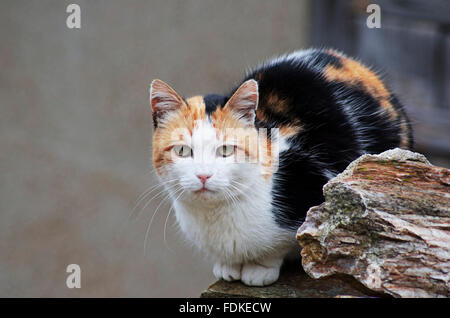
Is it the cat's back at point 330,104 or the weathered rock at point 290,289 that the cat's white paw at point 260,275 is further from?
the cat's back at point 330,104

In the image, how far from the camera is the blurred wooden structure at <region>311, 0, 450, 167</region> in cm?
486

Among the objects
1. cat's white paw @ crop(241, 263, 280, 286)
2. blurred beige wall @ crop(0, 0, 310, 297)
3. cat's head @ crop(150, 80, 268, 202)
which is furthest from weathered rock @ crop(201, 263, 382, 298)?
blurred beige wall @ crop(0, 0, 310, 297)

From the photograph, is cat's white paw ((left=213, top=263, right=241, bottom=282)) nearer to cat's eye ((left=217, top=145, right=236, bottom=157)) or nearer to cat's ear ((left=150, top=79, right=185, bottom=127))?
cat's eye ((left=217, top=145, right=236, bottom=157))

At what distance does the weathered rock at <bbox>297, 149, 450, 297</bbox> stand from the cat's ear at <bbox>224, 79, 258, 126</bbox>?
1.30 ft

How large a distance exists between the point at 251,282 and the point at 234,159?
0.45 meters

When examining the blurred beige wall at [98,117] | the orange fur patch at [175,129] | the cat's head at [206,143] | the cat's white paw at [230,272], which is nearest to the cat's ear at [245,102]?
the cat's head at [206,143]

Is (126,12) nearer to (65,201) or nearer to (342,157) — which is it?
(65,201)

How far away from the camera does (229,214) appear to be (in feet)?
6.98

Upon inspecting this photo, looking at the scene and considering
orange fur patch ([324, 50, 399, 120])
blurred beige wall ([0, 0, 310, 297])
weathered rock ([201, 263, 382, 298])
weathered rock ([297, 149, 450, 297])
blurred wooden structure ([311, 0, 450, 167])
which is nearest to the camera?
weathered rock ([297, 149, 450, 297])

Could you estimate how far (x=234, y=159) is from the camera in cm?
204

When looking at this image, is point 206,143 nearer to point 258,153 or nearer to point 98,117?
point 258,153

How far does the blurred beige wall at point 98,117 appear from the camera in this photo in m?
4.71
